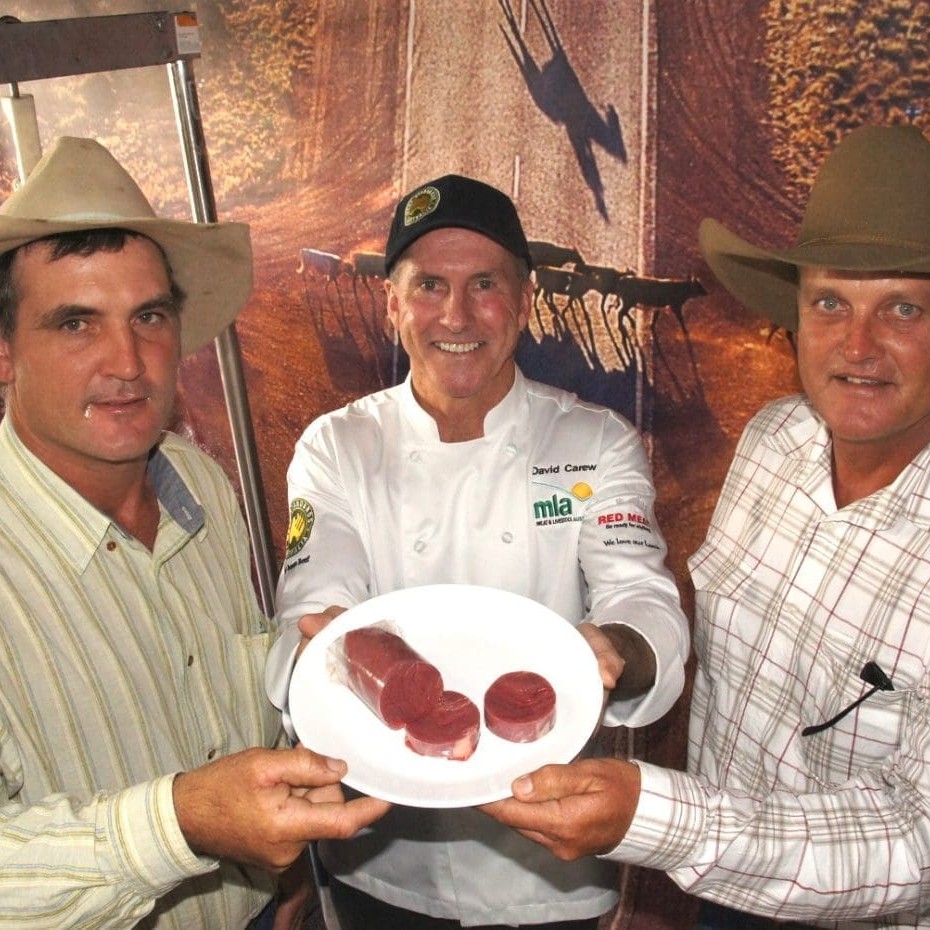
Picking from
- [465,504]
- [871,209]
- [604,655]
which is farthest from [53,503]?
[871,209]

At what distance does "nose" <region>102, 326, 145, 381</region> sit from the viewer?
184cm

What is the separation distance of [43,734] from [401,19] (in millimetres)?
2516

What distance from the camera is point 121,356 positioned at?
6.06 feet

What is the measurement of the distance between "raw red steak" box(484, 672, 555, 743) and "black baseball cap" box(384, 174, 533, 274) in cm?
119

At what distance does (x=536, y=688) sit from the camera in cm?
165

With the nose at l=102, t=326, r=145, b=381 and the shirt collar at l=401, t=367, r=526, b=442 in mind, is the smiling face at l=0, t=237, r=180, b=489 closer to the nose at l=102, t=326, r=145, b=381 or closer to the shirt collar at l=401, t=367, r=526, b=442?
the nose at l=102, t=326, r=145, b=381

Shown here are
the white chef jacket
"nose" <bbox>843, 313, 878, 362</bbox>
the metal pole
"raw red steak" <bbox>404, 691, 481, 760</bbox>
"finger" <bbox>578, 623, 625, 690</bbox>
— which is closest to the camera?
"raw red steak" <bbox>404, 691, 481, 760</bbox>

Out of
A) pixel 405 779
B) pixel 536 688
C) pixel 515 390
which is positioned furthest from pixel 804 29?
pixel 405 779

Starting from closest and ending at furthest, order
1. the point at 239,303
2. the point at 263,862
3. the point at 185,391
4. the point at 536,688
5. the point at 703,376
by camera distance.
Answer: the point at 263,862 → the point at 536,688 → the point at 239,303 → the point at 703,376 → the point at 185,391

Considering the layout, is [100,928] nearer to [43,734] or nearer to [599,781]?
[43,734]

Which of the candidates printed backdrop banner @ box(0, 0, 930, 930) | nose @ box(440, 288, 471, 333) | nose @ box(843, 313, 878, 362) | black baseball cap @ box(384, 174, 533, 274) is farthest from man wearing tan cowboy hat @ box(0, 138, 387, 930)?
nose @ box(843, 313, 878, 362)

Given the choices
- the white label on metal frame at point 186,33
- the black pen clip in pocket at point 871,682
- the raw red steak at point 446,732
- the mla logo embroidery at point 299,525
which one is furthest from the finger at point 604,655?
the white label on metal frame at point 186,33

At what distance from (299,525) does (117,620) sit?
58 centimetres

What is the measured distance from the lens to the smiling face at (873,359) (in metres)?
1.82
